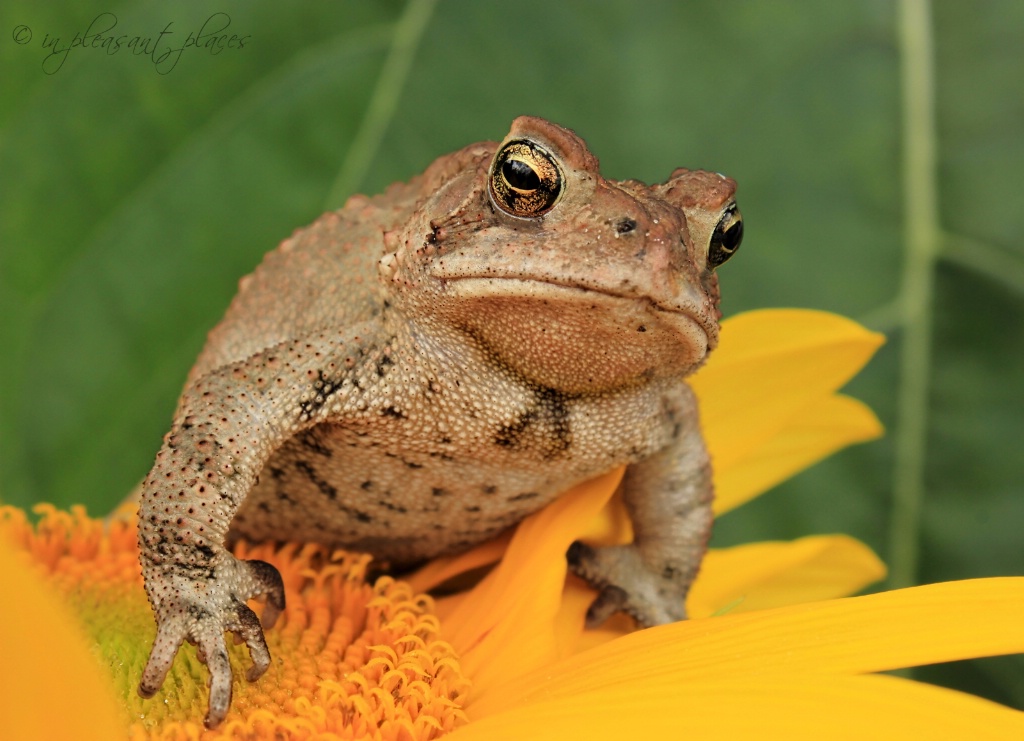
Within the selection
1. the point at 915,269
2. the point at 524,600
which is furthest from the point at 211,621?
the point at 915,269

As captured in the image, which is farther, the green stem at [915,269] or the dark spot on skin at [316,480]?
the green stem at [915,269]

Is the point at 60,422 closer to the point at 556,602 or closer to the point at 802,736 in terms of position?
the point at 556,602

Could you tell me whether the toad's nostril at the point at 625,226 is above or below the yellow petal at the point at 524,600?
above

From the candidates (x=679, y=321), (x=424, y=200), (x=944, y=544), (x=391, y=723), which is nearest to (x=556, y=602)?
(x=391, y=723)

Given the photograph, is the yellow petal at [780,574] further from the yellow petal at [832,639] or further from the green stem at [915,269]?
the yellow petal at [832,639]

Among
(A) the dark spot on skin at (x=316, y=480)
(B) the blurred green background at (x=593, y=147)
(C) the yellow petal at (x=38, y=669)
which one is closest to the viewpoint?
(C) the yellow petal at (x=38, y=669)

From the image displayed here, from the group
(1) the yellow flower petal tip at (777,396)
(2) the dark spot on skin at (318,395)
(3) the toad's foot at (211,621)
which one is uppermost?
(1) the yellow flower petal tip at (777,396)

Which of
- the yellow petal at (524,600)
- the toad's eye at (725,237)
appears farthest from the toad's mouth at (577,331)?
the yellow petal at (524,600)

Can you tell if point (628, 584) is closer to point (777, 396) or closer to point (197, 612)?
point (777, 396)
